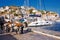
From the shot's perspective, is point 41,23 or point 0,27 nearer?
point 0,27

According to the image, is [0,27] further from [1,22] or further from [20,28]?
[20,28]

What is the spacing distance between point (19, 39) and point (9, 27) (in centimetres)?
Result: 744

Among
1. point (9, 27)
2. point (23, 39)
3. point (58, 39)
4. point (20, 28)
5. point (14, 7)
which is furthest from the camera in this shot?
point (14, 7)

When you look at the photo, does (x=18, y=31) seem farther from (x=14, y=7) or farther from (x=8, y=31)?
(x=14, y=7)

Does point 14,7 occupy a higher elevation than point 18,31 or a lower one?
higher

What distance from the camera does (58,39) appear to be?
44.7 feet

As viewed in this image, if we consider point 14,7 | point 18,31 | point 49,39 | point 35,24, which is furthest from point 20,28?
point 14,7

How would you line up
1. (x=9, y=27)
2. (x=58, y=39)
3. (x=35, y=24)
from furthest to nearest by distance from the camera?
(x=35, y=24), (x=9, y=27), (x=58, y=39)

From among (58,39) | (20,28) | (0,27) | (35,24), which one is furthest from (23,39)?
(35,24)

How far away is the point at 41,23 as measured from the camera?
3972cm

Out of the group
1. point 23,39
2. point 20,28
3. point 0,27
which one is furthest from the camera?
point 0,27

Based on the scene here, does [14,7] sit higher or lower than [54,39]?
higher

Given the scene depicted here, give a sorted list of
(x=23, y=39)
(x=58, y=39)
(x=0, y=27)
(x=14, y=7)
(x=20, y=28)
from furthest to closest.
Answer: (x=14, y=7) → (x=0, y=27) → (x=20, y=28) → (x=23, y=39) → (x=58, y=39)

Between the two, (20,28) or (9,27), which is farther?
(9,27)
